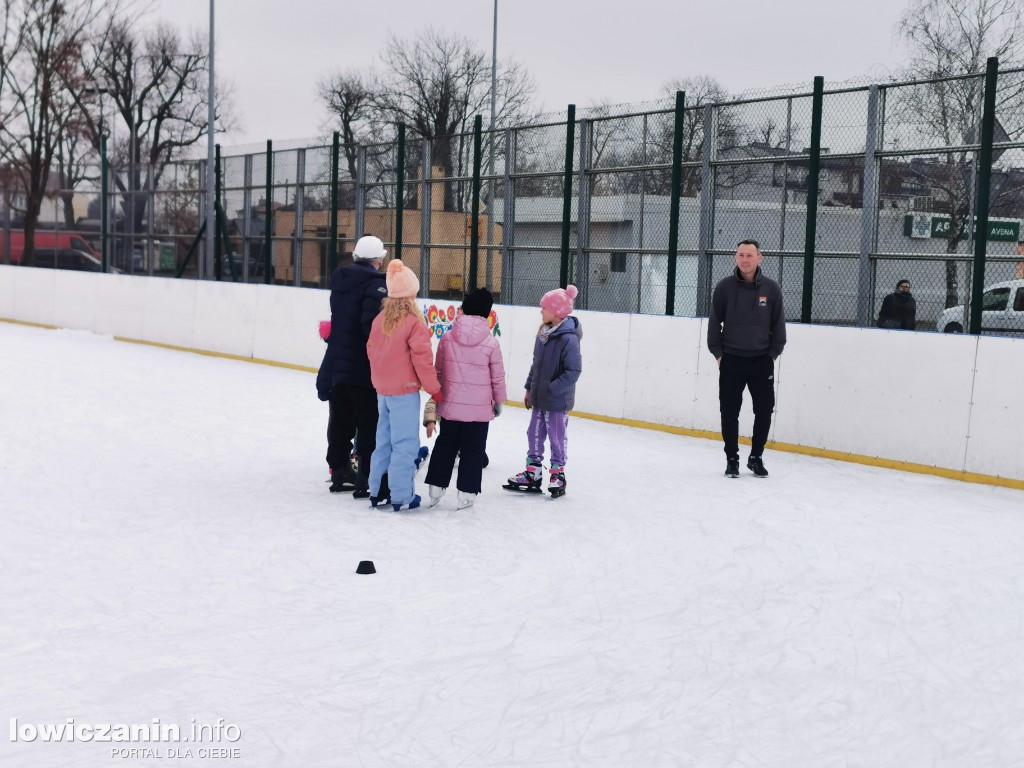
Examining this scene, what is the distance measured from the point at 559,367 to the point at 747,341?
5.71 feet

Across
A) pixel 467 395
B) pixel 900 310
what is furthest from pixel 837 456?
pixel 467 395

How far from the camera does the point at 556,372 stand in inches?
301

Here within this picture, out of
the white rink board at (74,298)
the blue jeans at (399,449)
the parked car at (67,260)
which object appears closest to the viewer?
the blue jeans at (399,449)

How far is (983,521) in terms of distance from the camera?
7.36 m

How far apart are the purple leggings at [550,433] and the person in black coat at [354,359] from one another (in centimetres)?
103

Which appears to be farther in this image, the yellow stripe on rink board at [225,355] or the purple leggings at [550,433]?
the yellow stripe on rink board at [225,355]

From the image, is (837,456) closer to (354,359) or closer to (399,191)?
(354,359)

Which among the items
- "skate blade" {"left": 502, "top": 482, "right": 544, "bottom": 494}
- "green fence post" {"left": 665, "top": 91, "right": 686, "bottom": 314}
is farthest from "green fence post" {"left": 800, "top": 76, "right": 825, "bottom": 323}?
"skate blade" {"left": 502, "top": 482, "right": 544, "bottom": 494}

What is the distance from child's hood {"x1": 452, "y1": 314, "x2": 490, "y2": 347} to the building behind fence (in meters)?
4.29

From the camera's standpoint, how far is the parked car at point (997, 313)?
31.0 ft

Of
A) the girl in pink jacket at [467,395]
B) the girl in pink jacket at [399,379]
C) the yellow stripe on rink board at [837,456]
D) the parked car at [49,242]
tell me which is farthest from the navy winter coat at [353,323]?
the parked car at [49,242]

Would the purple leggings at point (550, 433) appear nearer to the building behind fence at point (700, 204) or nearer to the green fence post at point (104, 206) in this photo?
the building behind fence at point (700, 204)

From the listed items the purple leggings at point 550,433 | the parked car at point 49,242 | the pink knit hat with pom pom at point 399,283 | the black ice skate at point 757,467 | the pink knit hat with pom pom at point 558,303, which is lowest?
the black ice skate at point 757,467

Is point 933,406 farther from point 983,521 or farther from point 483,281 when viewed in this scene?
point 483,281
